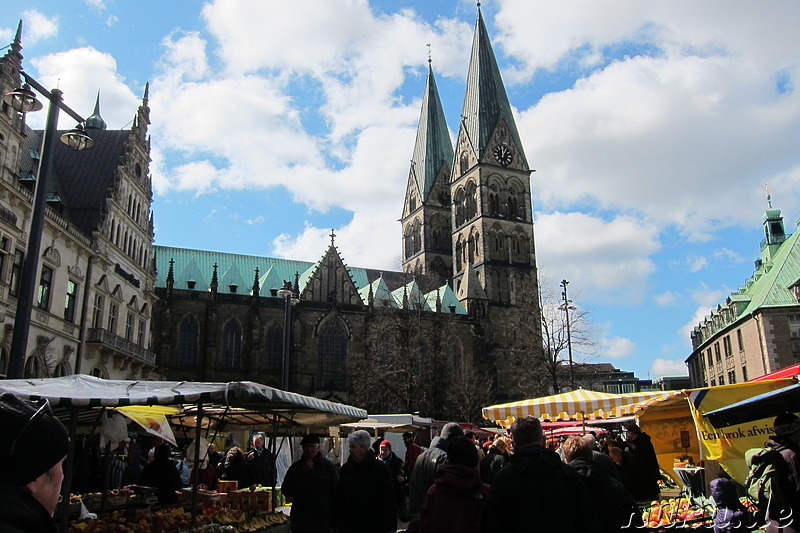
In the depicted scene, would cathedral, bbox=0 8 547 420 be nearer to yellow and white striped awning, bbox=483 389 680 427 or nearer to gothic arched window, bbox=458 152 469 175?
gothic arched window, bbox=458 152 469 175

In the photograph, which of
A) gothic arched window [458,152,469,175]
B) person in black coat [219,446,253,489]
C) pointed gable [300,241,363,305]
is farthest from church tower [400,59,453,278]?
person in black coat [219,446,253,489]

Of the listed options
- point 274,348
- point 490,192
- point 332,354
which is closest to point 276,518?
point 274,348

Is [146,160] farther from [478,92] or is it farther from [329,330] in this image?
[478,92]

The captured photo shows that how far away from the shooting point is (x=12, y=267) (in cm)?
2466

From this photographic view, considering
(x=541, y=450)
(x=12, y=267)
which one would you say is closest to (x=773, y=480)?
(x=541, y=450)

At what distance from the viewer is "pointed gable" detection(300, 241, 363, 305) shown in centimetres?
5738

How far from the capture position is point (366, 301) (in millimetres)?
61094

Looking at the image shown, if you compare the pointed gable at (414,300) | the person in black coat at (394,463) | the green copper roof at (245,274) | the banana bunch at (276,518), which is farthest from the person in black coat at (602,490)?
the green copper roof at (245,274)

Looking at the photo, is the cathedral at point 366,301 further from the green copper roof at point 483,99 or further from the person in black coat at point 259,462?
the person in black coat at point 259,462

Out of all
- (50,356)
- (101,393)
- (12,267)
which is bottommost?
(101,393)

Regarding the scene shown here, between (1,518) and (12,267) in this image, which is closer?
(1,518)

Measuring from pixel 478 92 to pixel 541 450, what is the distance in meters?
71.1

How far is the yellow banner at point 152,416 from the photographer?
12969mm

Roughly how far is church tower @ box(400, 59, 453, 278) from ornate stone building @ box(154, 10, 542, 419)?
33 centimetres
